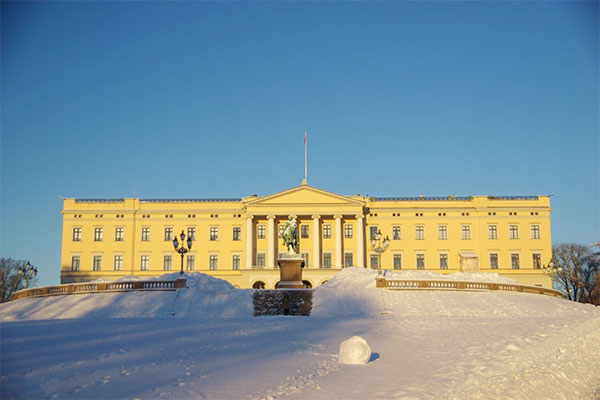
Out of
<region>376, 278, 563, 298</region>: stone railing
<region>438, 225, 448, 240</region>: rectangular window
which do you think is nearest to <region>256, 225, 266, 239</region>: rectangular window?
<region>438, 225, 448, 240</region>: rectangular window

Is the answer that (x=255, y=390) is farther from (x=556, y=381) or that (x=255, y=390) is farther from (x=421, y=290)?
(x=421, y=290)

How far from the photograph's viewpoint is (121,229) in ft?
246

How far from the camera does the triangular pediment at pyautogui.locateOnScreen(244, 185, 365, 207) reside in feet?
238

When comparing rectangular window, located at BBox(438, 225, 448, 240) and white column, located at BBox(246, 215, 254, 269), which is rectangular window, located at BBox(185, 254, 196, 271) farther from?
rectangular window, located at BBox(438, 225, 448, 240)

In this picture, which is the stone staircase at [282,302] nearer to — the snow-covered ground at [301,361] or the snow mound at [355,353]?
the snow-covered ground at [301,361]

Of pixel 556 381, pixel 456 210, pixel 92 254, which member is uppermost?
pixel 456 210

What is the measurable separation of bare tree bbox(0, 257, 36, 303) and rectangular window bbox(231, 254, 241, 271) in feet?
77.3

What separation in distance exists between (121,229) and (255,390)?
65618 mm

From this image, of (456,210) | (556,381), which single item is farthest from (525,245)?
(556,381)

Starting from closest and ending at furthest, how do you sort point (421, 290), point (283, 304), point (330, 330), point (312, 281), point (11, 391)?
point (11, 391), point (330, 330), point (283, 304), point (421, 290), point (312, 281)

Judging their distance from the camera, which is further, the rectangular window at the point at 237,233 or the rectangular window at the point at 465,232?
the rectangular window at the point at 237,233

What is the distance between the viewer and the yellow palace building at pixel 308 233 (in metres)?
72.9

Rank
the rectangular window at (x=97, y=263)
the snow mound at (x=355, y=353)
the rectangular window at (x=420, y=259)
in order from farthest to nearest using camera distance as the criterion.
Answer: the rectangular window at (x=97, y=263) < the rectangular window at (x=420, y=259) < the snow mound at (x=355, y=353)

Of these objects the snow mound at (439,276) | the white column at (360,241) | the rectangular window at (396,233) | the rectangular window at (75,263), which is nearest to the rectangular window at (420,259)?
the rectangular window at (396,233)
